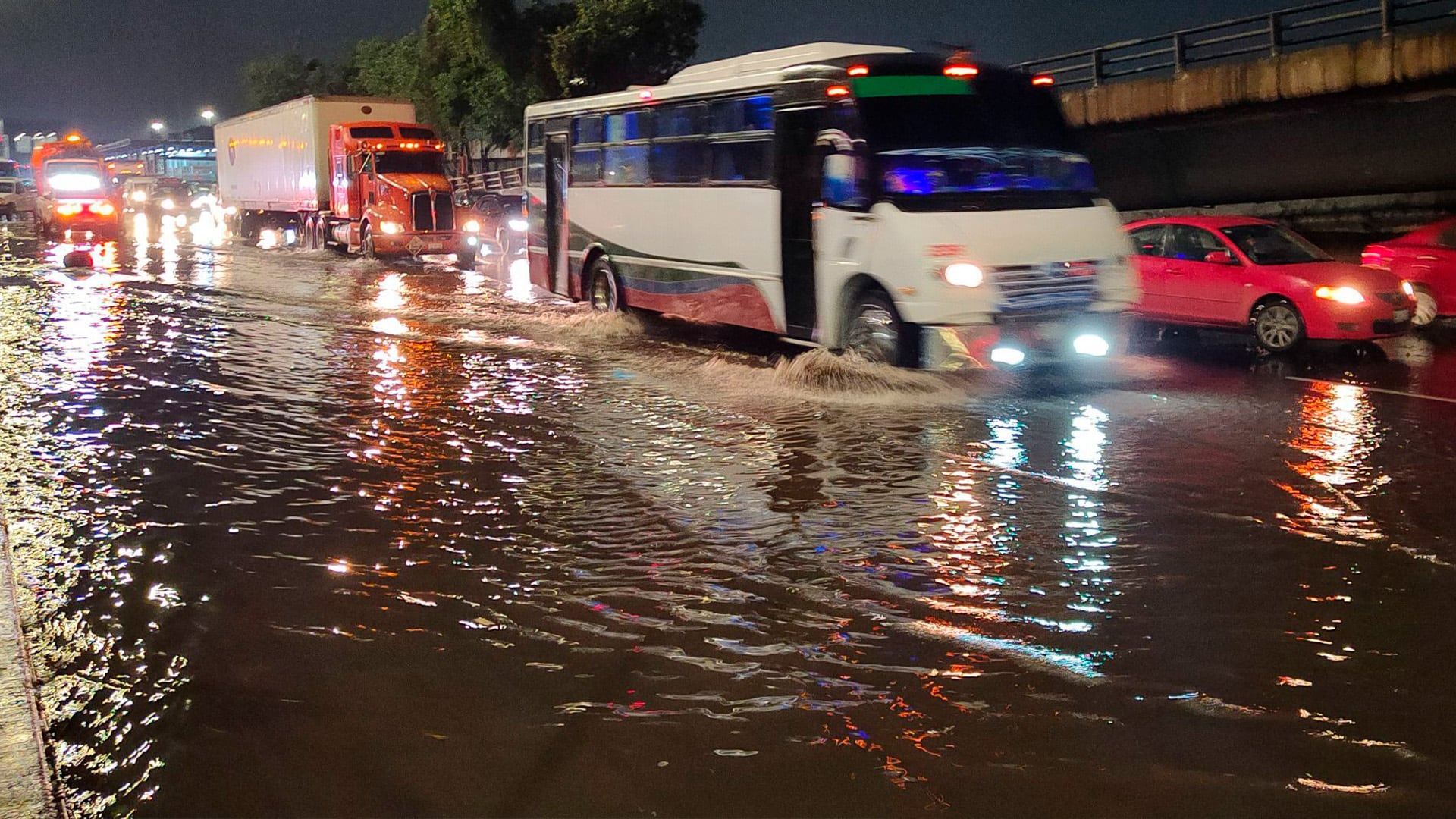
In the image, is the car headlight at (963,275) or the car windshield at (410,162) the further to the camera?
the car windshield at (410,162)

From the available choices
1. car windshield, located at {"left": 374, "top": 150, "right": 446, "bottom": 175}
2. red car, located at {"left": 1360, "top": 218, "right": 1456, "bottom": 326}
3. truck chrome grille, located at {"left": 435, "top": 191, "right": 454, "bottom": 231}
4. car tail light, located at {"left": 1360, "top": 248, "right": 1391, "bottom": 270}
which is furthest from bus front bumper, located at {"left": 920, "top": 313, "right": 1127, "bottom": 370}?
car windshield, located at {"left": 374, "top": 150, "right": 446, "bottom": 175}

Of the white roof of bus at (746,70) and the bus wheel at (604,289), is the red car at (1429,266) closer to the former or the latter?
the white roof of bus at (746,70)

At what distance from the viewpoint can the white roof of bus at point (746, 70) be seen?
498 inches

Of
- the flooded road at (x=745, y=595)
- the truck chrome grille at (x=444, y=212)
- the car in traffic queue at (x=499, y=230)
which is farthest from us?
the truck chrome grille at (x=444, y=212)

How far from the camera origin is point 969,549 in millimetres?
6625

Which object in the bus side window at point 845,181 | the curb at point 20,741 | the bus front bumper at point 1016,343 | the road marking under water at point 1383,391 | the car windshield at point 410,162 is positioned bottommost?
the curb at point 20,741

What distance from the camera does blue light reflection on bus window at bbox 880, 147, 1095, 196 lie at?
11.3 metres

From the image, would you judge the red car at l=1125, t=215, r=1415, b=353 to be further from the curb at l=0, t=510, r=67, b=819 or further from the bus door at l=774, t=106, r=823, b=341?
the curb at l=0, t=510, r=67, b=819

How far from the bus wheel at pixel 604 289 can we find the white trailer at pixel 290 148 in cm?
1727

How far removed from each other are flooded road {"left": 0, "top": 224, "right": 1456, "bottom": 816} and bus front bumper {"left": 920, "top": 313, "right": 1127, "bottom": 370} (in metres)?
0.39

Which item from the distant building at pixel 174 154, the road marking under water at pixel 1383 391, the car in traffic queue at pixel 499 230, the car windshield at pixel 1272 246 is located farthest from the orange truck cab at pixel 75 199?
the distant building at pixel 174 154

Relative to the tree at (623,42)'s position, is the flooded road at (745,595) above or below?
A: below

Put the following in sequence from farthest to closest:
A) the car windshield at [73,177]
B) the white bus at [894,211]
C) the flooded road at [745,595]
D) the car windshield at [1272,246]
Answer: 1. the car windshield at [73,177]
2. the car windshield at [1272,246]
3. the white bus at [894,211]
4. the flooded road at [745,595]

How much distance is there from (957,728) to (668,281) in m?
10.8
